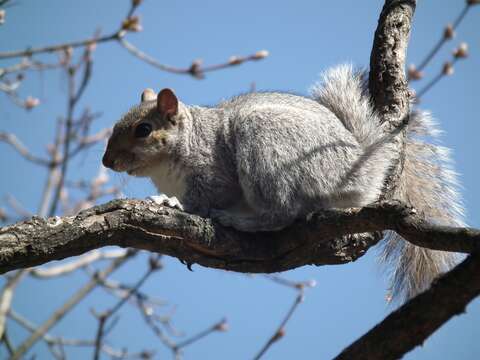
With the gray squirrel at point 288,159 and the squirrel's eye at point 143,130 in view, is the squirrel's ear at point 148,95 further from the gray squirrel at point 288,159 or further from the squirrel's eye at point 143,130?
the squirrel's eye at point 143,130

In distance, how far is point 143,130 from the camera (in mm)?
3680

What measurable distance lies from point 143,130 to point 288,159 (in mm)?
991

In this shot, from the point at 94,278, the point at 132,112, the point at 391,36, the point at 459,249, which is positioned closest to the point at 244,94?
the point at 132,112

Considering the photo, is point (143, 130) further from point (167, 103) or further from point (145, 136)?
point (167, 103)

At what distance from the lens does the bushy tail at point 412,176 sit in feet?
11.3

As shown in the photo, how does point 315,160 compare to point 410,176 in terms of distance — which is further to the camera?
point 410,176

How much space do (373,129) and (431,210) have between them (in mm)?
653

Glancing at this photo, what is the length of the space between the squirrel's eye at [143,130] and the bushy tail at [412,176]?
1066mm

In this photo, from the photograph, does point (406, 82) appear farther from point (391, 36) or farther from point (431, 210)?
point (431, 210)

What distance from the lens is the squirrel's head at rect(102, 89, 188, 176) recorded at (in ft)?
11.8

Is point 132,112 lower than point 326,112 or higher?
higher

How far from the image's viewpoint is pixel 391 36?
387 centimetres

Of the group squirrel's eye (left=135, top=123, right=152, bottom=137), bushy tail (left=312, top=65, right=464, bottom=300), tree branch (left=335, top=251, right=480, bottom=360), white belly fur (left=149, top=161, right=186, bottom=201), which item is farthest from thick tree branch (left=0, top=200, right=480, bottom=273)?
squirrel's eye (left=135, top=123, right=152, bottom=137)

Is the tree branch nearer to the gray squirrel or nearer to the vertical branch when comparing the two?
the gray squirrel
